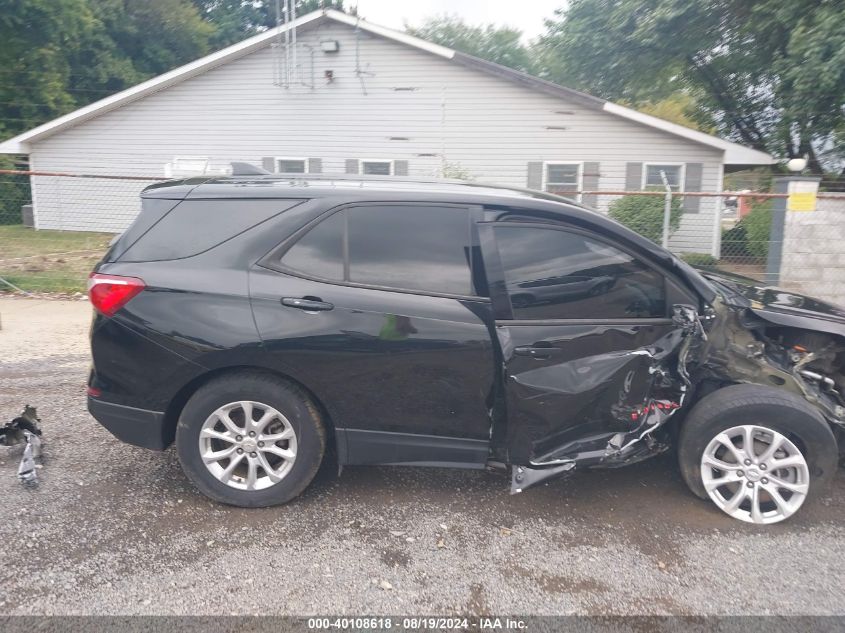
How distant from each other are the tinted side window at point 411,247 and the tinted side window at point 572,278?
0.76 ft

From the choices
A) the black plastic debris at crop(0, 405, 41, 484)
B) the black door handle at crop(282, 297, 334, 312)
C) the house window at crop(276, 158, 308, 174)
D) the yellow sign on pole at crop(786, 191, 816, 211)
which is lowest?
the black plastic debris at crop(0, 405, 41, 484)

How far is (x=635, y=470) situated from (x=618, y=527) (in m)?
0.71

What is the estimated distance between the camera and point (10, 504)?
359 centimetres

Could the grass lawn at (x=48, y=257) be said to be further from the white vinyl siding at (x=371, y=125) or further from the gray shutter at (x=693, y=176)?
the gray shutter at (x=693, y=176)

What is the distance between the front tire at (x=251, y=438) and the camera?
11.4 feet

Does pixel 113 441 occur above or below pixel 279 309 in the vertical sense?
below

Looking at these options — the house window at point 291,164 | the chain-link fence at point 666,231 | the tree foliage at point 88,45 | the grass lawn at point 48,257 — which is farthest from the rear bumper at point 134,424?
the tree foliage at point 88,45

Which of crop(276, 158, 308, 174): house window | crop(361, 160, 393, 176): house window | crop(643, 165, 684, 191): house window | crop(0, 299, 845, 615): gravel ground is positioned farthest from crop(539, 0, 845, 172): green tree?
crop(0, 299, 845, 615): gravel ground

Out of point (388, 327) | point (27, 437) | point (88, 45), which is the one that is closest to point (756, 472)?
point (388, 327)

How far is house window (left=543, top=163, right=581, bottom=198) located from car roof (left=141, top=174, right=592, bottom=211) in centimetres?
1247

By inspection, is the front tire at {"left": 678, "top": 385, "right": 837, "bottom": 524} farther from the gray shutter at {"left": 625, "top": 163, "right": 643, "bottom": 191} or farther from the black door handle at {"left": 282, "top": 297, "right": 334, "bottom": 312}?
the gray shutter at {"left": 625, "top": 163, "right": 643, "bottom": 191}

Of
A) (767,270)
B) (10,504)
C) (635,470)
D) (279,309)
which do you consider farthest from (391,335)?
(767,270)

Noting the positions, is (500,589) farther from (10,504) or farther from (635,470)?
(10,504)

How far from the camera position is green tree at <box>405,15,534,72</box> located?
43.9m
